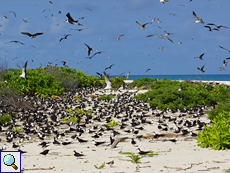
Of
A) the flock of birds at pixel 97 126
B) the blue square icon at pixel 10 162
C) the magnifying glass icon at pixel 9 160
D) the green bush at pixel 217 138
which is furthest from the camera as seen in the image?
the flock of birds at pixel 97 126

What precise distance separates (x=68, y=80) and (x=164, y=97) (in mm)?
12151

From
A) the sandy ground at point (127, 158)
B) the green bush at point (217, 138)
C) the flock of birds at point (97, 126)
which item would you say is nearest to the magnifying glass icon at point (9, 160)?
the sandy ground at point (127, 158)

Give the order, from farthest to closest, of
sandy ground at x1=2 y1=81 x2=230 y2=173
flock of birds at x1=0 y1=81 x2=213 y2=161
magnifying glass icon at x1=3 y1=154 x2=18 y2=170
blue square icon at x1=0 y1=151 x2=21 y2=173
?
flock of birds at x1=0 y1=81 x2=213 y2=161
magnifying glass icon at x1=3 y1=154 x2=18 y2=170
blue square icon at x1=0 y1=151 x2=21 y2=173
sandy ground at x1=2 y1=81 x2=230 y2=173

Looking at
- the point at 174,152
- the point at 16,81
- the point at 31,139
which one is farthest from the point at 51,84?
the point at 174,152

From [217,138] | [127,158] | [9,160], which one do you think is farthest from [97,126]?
[217,138]

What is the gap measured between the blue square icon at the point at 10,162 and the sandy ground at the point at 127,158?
204 mm

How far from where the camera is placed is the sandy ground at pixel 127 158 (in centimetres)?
587

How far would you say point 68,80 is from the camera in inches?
980

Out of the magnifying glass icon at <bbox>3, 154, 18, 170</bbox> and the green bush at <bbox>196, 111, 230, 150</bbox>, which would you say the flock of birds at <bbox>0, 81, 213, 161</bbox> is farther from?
Answer: the green bush at <bbox>196, 111, 230, 150</bbox>

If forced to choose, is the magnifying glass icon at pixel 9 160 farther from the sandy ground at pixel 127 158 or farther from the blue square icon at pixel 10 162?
the sandy ground at pixel 127 158

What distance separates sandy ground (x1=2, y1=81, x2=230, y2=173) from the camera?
231 inches

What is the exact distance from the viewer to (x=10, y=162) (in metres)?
6.26

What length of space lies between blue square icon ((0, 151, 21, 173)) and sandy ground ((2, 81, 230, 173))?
204 millimetres

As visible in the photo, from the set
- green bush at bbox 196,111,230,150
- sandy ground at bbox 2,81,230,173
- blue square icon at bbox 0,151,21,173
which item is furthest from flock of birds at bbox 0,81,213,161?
green bush at bbox 196,111,230,150
